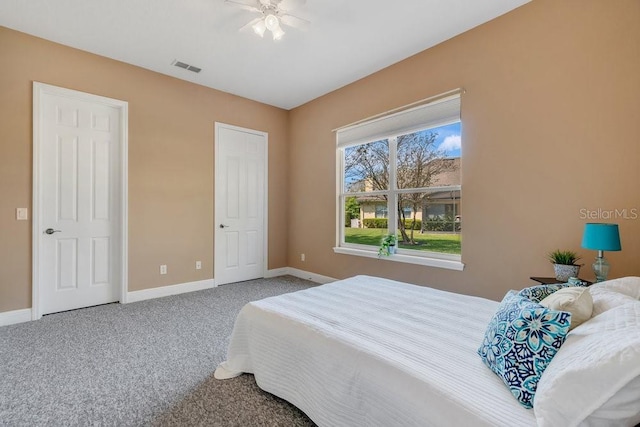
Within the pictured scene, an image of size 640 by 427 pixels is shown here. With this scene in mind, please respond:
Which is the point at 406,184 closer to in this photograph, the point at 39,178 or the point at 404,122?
the point at 404,122

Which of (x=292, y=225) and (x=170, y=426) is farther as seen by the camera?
(x=292, y=225)

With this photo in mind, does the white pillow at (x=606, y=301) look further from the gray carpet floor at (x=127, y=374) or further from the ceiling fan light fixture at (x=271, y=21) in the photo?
the ceiling fan light fixture at (x=271, y=21)

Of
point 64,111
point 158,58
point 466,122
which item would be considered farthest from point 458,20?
point 64,111

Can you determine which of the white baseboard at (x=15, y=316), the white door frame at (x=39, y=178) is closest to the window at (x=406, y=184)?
the white door frame at (x=39, y=178)

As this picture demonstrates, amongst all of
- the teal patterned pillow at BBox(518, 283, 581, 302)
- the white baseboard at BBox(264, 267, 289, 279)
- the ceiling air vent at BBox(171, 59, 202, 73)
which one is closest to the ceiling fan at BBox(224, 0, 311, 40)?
the ceiling air vent at BBox(171, 59, 202, 73)

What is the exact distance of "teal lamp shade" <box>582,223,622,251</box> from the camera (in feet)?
6.12

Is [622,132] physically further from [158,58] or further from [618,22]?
[158,58]

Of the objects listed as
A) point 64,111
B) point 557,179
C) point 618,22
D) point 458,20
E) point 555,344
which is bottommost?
A: point 555,344

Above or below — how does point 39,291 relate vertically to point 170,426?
above

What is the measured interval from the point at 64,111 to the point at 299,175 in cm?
309

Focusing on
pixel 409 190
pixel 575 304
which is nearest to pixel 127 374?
pixel 575 304

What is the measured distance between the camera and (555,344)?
0.97 m

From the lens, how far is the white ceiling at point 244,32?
2.55 meters

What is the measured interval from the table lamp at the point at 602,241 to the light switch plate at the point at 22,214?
16.2 feet
